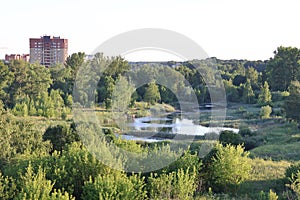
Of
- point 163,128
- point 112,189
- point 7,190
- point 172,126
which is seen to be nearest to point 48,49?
point 172,126

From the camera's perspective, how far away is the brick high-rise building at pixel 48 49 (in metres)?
86.5

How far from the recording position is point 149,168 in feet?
37.0

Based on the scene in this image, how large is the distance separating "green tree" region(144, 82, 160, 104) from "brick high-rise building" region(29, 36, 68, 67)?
4934cm

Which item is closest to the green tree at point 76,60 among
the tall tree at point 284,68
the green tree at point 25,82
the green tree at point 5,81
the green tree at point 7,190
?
the green tree at point 25,82

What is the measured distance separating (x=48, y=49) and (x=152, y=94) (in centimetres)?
5422

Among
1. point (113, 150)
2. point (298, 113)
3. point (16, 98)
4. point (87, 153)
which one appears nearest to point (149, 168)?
point (113, 150)

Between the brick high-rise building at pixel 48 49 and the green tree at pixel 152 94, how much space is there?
162 ft

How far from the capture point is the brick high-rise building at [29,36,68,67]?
284ft

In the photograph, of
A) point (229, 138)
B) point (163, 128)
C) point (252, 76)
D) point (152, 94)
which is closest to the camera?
point (229, 138)

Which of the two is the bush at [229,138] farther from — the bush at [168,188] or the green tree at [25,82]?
the green tree at [25,82]

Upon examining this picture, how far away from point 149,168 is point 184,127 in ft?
70.1

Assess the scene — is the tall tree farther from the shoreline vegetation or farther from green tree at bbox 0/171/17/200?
green tree at bbox 0/171/17/200

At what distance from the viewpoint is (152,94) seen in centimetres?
4050

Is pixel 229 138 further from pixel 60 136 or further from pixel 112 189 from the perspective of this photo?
pixel 112 189
